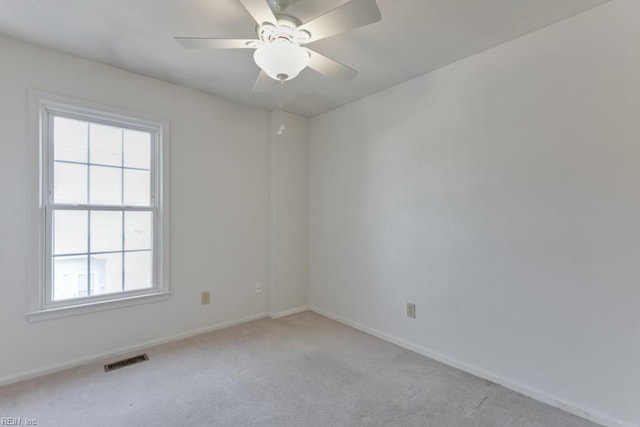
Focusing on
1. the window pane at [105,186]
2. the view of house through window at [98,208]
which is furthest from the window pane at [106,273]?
the window pane at [105,186]

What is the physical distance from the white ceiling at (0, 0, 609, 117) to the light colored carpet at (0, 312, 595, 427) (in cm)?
241

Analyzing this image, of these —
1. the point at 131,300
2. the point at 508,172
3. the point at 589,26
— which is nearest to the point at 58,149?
the point at 131,300

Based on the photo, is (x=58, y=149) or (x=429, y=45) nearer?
(x=429, y=45)

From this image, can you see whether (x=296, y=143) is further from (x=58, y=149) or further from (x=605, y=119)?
(x=605, y=119)

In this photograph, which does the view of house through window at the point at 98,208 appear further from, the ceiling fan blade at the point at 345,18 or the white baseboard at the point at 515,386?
the white baseboard at the point at 515,386

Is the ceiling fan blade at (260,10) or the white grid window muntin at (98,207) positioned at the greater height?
the ceiling fan blade at (260,10)

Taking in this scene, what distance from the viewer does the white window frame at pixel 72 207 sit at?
2217 millimetres

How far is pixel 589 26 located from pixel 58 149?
3.75 metres

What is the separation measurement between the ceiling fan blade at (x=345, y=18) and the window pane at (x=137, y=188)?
205cm

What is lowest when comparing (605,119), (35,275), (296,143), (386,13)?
(35,275)

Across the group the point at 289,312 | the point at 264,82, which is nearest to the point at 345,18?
the point at 264,82

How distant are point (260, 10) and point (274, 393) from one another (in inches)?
88.5

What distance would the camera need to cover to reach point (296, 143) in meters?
3.74

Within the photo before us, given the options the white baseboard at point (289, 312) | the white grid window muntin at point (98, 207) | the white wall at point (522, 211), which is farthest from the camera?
the white baseboard at point (289, 312)
